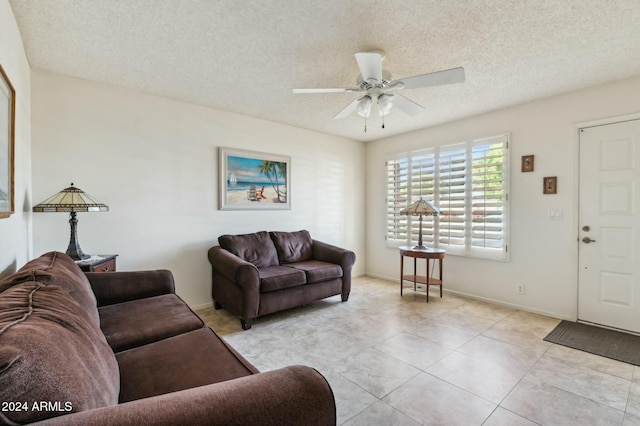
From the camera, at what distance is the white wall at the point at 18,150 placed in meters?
1.73

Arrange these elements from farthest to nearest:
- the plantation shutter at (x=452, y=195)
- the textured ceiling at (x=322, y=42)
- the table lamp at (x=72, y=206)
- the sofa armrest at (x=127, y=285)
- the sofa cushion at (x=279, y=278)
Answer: the plantation shutter at (x=452, y=195)
the sofa cushion at (x=279, y=278)
the table lamp at (x=72, y=206)
the sofa armrest at (x=127, y=285)
the textured ceiling at (x=322, y=42)

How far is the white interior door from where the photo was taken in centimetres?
278

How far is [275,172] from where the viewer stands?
4152 mm

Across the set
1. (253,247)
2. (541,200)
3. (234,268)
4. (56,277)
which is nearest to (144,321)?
(56,277)

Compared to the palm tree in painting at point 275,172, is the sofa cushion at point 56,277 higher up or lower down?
lower down

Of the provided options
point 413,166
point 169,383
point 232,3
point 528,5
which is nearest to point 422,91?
point 528,5

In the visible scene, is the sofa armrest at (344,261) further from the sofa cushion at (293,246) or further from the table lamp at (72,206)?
the table lamp at (72,206)

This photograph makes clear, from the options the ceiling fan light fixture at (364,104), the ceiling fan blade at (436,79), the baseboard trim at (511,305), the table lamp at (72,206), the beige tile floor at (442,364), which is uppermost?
the ceiling fan blade at (436,79)

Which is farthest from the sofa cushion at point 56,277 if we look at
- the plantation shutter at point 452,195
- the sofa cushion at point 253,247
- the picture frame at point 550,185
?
the picture frame at point 550,185

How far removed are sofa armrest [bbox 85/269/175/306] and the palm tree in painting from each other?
2.00 meters

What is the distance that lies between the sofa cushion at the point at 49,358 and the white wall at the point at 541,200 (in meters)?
4.00

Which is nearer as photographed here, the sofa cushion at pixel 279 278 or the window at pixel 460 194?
the sofa cushion at pixel 279 278

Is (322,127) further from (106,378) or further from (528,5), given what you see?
(106,378)

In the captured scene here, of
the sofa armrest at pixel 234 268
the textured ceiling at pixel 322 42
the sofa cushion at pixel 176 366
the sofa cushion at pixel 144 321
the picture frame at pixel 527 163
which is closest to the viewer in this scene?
the sofa cushion at pixel 176 366
